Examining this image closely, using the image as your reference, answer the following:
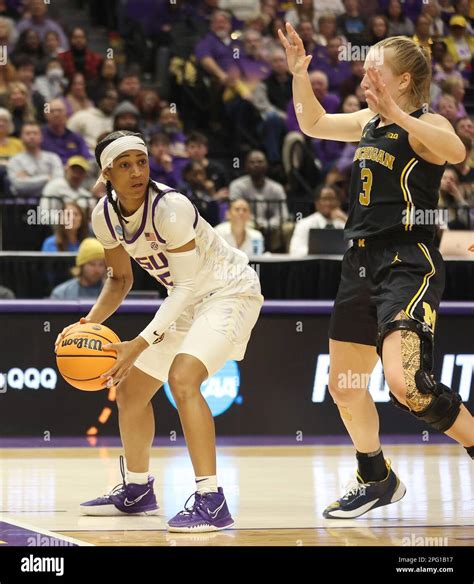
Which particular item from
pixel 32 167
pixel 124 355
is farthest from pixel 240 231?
pixel 124 355

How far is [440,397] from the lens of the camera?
16.7 feet

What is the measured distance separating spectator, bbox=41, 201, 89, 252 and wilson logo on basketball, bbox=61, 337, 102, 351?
208 inches

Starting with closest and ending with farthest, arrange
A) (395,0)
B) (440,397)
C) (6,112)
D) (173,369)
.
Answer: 1. (440,397)
2. (173,369)
3. (6,112)
4. (395,0)

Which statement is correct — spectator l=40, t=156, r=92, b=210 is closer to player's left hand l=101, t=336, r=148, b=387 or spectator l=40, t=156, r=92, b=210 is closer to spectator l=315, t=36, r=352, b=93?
spectator l=315, t=36, r=352, b=93

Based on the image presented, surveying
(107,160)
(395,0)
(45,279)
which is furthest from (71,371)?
(395,0)

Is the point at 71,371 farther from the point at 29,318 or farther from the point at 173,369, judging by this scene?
the point at 29,318

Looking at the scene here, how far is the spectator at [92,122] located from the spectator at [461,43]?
467 centimetres

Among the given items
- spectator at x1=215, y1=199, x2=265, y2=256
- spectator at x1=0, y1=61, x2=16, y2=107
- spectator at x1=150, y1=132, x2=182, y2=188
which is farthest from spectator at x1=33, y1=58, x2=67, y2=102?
spectator at x1=215, y1=199, x2=265, y2=256

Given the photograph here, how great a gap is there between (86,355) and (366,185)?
4.97 feet

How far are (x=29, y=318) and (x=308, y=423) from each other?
2.27m

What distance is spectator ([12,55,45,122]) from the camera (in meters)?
12.9

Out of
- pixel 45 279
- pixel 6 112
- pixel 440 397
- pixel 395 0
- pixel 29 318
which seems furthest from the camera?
pixel 395 0

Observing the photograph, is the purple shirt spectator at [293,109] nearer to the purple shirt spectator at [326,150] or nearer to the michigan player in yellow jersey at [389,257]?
the purple shirt spectator at [326,150]

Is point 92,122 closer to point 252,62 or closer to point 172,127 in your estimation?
point 172,127
